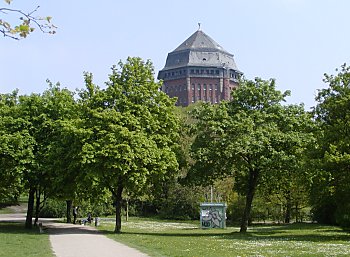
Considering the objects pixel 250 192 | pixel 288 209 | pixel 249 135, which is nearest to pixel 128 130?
pixel 249 135

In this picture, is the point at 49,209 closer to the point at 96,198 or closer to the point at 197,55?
the point at 96,198

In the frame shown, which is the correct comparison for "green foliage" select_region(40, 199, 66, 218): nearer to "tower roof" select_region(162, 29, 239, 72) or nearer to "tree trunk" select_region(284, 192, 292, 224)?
"tree trunk" select_region(284, 192, 292, 224)

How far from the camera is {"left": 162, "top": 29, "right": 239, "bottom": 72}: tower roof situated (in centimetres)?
12362

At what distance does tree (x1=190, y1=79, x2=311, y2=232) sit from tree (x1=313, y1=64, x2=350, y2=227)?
7.62 feet

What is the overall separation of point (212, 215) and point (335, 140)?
13.4 metres

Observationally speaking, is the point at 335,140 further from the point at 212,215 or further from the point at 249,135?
the point at 212,215

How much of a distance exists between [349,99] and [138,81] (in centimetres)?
1458

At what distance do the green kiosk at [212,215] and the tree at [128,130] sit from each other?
5.05 m

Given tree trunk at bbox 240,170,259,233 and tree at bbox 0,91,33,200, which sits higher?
tree at bbox 0,91,33,200

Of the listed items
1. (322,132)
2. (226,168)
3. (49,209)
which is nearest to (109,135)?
(226,168)

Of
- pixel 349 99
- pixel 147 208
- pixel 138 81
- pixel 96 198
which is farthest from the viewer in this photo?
pixel 147 208

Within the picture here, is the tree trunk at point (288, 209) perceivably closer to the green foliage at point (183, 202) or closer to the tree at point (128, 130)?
the green foliage at point (183, 202)

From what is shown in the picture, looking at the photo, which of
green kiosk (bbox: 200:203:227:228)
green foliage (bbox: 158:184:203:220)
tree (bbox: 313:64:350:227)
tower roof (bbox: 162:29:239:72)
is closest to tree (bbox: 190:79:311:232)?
tree (bbox: 313:64:350:227)

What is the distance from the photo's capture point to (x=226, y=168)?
108 feet
